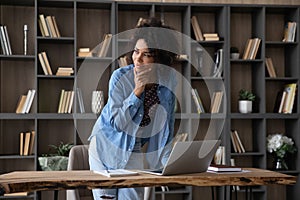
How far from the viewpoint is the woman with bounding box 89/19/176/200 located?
2953mm

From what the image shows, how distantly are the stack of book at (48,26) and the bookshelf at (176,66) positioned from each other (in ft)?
0.19

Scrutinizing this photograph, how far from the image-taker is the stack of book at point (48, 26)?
5.22 m

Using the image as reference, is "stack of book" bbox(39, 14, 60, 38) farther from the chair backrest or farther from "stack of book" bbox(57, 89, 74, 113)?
the chair backrest

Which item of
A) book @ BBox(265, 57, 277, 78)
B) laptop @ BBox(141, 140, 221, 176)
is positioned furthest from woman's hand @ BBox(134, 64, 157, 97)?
book @ BBox(265, 57, 277, 78)

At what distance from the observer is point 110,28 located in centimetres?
553

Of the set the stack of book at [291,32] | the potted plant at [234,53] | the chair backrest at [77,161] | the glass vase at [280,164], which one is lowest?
the glass vase at [280,164]

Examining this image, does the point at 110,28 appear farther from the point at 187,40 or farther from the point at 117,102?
the point at 117,102

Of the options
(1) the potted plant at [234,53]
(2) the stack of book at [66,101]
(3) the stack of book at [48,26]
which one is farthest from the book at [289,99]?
(3) the stack of book at [48,26]

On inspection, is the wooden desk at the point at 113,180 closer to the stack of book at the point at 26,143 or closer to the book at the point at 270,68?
the stack of book at the point at 26,143

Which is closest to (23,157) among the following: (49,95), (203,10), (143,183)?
(49,95)

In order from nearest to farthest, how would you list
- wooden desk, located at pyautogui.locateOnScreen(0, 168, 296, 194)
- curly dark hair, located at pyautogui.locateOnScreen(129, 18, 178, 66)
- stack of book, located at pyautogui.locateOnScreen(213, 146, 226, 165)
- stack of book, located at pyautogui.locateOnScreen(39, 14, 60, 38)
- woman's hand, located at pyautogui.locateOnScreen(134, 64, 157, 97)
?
wooden desk, located at pyautogui.locateOnScreen(0, 168, 296, 194), woman's hand, located at pyautogui.locateOnScreen(134, 64, 157, 97), curly dark hair, located at pyautogui.locateOnScreen(129, 18, 178, 66), stack of book, located at pyautogui.locateOnScreen(39, 14, 60, 38), stack of book, located at pyautogui.locateOnScreen(213, 146, 226, 165)

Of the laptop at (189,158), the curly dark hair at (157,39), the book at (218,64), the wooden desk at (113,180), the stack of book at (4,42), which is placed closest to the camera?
the wooden desk at (113,180)

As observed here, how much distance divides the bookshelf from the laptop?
2.56 metres

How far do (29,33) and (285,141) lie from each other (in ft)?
9.12
